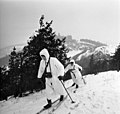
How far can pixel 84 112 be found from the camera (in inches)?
211

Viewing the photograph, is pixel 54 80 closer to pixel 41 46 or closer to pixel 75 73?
pixel 75 73

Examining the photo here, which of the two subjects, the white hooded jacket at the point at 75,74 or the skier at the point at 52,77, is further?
the white hooded jacket at the point at 75,74

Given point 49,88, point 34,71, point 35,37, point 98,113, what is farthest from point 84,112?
point 35,37

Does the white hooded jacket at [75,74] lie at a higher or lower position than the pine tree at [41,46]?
lower

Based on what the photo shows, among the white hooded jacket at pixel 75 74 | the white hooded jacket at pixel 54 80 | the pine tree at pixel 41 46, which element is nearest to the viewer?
the white hooded jacket at pixel 54 80

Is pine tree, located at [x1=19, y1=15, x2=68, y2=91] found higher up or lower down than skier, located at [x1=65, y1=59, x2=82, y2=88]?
higher up

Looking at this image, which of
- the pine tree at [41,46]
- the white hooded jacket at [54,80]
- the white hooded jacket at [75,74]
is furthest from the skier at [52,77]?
the pine tree at [41,46]

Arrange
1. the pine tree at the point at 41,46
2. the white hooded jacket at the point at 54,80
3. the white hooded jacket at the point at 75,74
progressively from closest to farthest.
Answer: the white hooded jacket at the point at 54,80, the white hooded jacket at the point at 75,74, the pine tree at the point at 41,46

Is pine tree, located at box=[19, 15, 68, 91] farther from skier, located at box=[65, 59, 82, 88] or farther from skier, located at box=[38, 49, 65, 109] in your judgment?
skier, located at box=[38, 49, 65, 109]

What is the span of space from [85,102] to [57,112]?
1263mm

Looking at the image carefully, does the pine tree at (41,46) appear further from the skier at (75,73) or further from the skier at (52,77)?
the skier at (52,77)

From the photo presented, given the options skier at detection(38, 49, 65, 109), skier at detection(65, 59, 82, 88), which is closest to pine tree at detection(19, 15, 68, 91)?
skier at detection(65, 59, 82, 88)

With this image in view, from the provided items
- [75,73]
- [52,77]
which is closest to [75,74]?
[75,73]

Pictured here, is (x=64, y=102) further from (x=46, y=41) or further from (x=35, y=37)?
(x=35, y=37)
